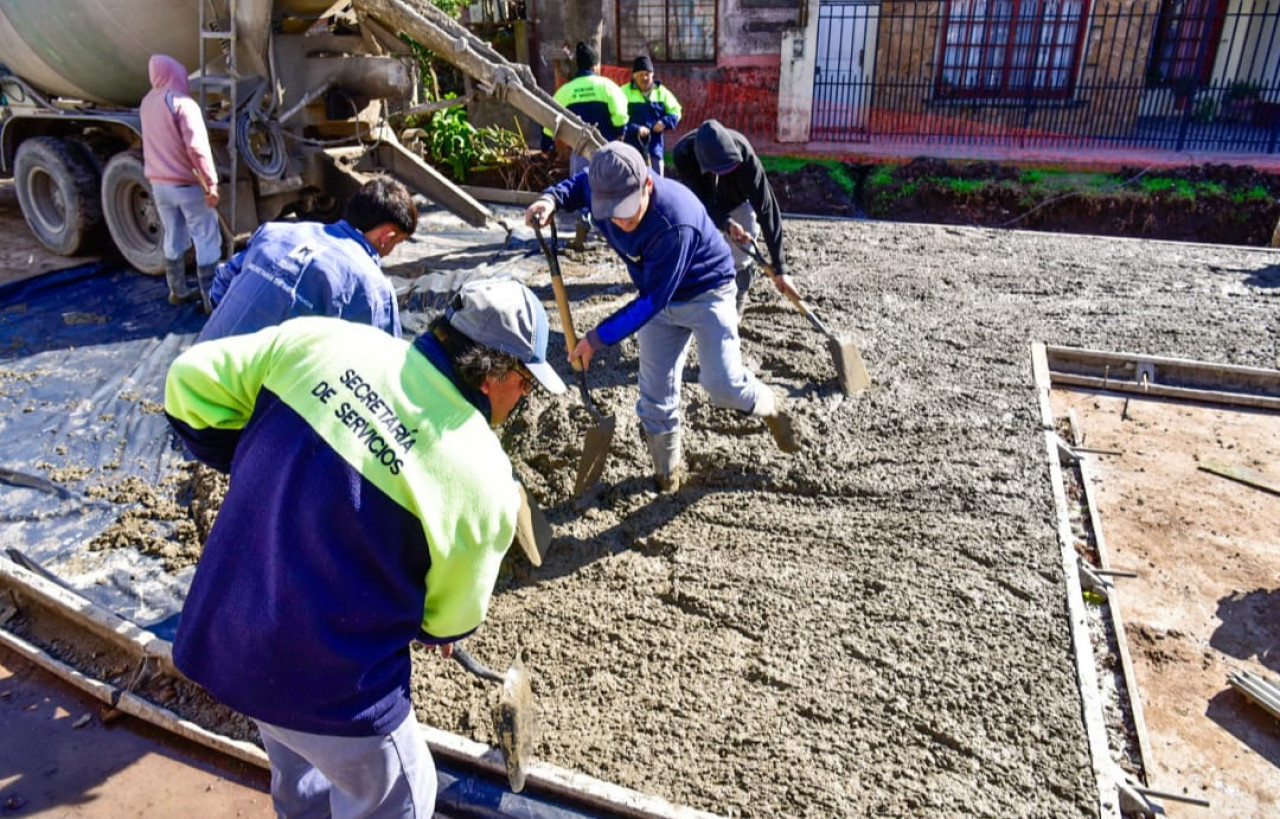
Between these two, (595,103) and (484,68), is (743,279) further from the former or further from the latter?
(484,68)

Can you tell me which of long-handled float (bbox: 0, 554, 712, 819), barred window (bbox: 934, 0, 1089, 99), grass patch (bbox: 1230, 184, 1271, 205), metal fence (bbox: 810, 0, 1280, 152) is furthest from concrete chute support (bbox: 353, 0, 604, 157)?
barred window (bbox: 934, 0, 1089, 99)

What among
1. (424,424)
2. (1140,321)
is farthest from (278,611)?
(1140,321)

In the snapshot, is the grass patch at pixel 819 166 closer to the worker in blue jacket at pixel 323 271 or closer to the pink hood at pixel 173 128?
the pink hood at pixel 173 128

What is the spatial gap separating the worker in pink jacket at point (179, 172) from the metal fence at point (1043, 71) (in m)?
8.77

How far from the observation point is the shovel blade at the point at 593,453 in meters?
3.88

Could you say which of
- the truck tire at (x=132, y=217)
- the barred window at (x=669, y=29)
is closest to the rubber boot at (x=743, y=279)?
the truck tire at (x=132, y=217)

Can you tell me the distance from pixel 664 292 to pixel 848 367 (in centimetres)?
171

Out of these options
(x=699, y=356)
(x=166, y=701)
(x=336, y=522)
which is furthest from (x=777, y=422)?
(x=336, y=522)

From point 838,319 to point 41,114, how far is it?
6.30 meters

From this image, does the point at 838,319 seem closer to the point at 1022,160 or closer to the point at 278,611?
the point at 278,611

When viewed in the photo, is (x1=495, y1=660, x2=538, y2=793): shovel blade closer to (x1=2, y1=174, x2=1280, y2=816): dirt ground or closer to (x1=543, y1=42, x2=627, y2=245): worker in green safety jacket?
(x1=2, y1=174, x2=1280, y2=816): dirt ground

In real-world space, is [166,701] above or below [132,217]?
below

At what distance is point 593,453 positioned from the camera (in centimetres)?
392

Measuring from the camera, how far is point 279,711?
1.67m
